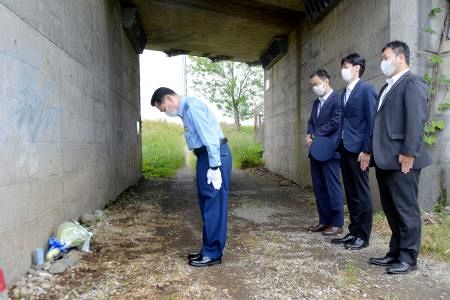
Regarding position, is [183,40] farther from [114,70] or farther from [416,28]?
[416,28]

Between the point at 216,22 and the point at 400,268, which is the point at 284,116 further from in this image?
the point at 400,268

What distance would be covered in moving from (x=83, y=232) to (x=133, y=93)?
577cm

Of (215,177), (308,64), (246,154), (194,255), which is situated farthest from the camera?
(246,154)

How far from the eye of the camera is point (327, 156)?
4.04 metres

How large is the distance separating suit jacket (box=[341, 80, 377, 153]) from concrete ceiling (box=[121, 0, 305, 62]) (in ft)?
13.6

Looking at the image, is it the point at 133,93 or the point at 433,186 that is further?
the point at 133,93

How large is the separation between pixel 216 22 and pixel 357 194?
5998mm

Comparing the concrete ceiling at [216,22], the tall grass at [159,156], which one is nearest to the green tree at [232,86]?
the tall grass at [159,156]

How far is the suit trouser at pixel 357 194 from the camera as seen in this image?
3.61 meters

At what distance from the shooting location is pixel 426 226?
402 cm

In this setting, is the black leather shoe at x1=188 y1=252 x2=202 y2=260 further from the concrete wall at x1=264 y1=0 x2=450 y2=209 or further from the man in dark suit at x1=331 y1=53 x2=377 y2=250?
the concrete wall at x1=264 y1=0 x2=450 y2=209

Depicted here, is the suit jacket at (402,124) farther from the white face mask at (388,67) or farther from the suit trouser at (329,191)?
the suit trouser at (329,191)

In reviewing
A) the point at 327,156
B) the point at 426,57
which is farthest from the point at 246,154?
the point at 327,156

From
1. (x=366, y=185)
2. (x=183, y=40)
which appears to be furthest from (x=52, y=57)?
(x=183, y=40)
